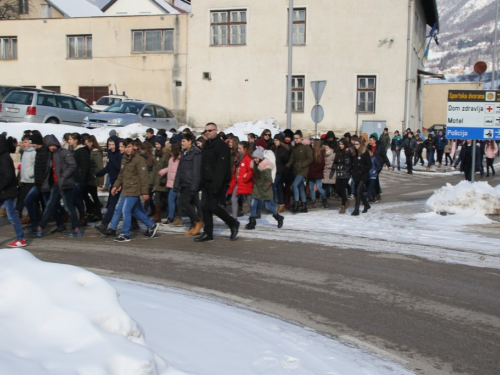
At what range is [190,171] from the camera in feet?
37.3

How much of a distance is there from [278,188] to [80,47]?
27.7 meters

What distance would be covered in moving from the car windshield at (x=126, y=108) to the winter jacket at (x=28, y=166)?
1245 centimetres

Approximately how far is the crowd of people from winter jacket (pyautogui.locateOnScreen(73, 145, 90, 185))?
21 millimetres

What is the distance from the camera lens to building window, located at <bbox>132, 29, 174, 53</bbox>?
3688 centimetres

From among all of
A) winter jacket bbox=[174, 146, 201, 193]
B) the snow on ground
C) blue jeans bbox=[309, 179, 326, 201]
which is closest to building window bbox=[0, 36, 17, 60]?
blue jeans bbox=[309, 179, 326, 201]

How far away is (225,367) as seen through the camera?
15.4 feet

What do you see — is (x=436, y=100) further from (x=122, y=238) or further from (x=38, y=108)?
(x=122, y=238)

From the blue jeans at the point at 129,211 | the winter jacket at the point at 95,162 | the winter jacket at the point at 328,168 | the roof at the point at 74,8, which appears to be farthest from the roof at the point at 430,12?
the blue jeans at the point at 129,211

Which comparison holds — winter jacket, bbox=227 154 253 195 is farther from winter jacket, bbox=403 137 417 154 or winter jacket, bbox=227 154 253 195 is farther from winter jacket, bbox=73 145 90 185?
winter jacket, bbox=403 137 417 154

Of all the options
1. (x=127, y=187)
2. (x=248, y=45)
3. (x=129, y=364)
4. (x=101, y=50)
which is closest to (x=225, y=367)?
(x=129, y=364)

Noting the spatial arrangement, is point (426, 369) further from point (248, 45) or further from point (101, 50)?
point (101, 50)

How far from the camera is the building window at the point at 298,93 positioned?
34938 millimetres

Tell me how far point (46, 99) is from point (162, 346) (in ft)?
64.9

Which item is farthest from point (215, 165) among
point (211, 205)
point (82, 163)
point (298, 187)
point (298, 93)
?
point (298, 93)
